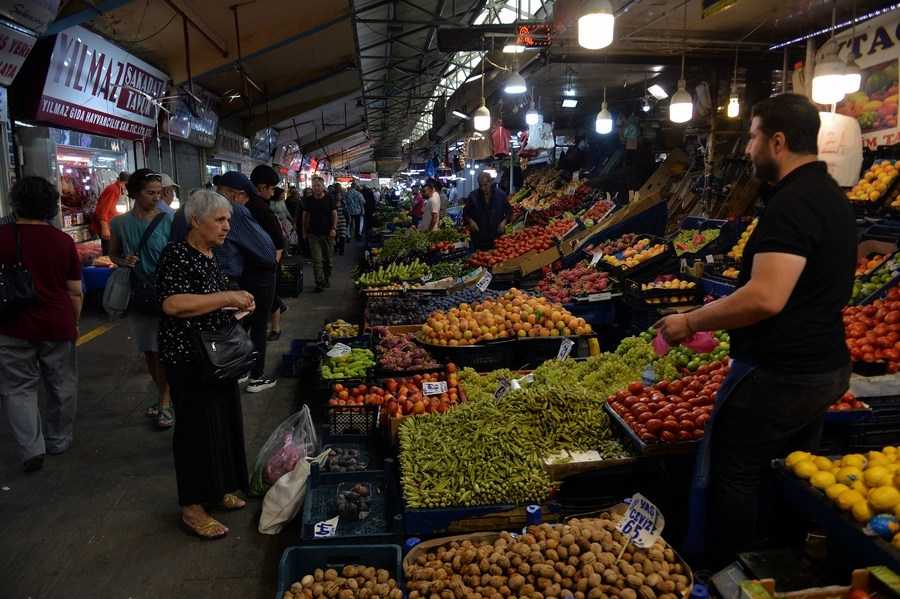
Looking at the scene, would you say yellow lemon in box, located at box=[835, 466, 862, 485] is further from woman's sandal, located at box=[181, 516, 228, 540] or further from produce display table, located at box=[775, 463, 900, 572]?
woman's sandal, located at box=[181, 516, 228, 540]

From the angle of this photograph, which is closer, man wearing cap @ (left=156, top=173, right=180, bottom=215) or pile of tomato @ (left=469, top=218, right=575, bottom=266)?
man wearing cap @ (left=156, top=173, right=180, bottom=215)

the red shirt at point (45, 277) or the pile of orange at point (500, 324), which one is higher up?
the red shirt at point (45, 277)

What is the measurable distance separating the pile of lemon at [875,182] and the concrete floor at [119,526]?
573 centimetres

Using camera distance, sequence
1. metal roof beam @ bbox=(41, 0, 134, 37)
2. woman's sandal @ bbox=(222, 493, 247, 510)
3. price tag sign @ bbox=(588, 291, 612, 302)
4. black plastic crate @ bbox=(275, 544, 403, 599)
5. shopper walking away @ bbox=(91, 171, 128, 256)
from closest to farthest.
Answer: black plastic crate @ bbox=(275, 544, 403, 599)
woman's sandal @ bbox=(222, 493, 247, 510)
price tag sign @ bbox=(588, 291, 612, 302)
metal roof beam @ bbox=(41, 0, 134, 37)
shopper walking away @ bbox=(91, 171, 128, 256)

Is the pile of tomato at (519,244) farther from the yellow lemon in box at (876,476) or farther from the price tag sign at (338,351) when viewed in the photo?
the yellow lemon in box at (876,476)

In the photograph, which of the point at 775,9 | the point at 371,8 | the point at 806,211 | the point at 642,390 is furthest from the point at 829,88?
the point at 371,8

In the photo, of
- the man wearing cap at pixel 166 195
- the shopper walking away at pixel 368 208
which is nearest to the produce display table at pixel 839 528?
the man wearing cap at pixel 166 195

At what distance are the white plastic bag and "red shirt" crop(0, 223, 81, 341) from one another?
2.06 m

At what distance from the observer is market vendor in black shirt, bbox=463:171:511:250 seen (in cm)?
964

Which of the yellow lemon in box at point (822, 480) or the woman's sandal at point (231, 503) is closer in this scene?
the yellow lemon in box at point (822, 480)

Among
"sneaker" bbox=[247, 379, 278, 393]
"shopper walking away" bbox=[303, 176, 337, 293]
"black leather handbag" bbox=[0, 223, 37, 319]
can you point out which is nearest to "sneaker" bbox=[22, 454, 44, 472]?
"black leather handbag" bbox=[0, 223, 37, 319]

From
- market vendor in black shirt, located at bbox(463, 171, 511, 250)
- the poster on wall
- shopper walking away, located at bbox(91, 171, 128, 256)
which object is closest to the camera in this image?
the poster on wall

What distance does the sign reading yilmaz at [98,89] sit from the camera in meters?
7.68

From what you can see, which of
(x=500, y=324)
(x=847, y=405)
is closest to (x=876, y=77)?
(x=500, y=324)
